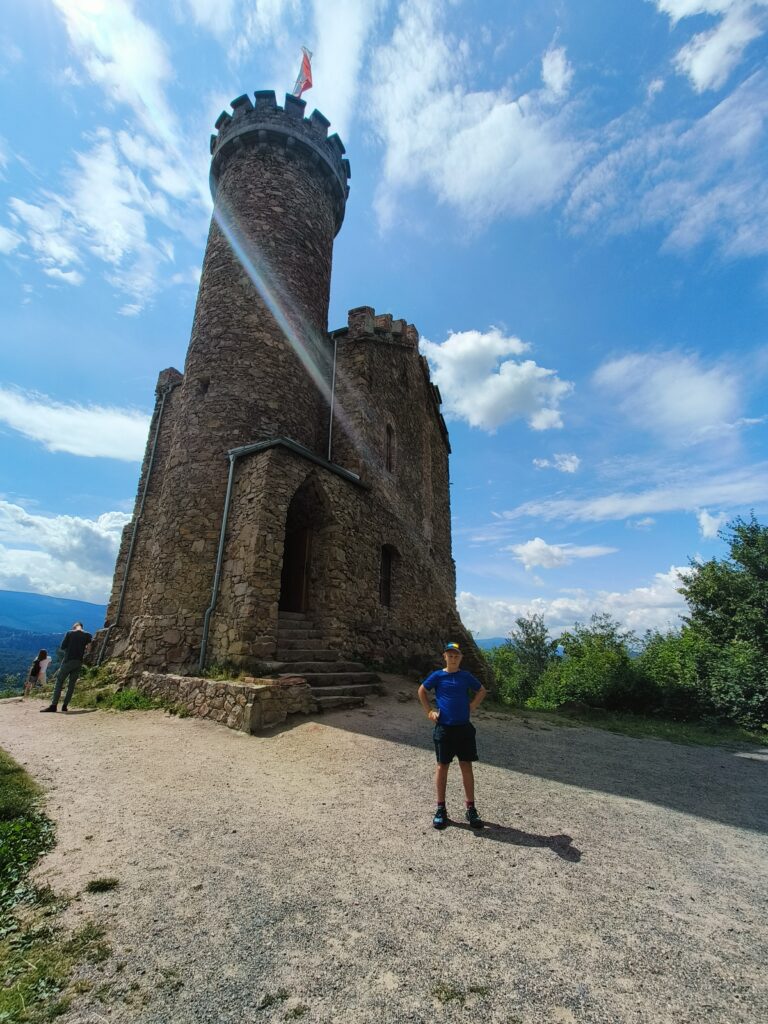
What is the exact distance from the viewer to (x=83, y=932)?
230 cm

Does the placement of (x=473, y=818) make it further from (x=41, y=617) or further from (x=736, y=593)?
(x=41, y=617)

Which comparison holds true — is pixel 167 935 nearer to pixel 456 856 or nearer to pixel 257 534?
pixel 456 856

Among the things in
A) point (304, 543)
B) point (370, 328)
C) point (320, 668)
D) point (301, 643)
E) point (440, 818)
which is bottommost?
point (440, 818)

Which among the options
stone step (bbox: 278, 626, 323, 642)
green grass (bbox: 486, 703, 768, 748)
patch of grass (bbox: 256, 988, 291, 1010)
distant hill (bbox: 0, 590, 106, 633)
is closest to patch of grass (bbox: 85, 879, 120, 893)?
patch of grass (bbox: 256, 988, 291, 1010)

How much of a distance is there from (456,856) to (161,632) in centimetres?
795

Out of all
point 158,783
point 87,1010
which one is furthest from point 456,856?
point 158,783

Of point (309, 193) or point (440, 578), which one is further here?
point (440, 578)

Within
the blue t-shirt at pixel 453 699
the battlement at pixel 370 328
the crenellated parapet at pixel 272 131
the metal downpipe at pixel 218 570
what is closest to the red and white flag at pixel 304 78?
the crenellated parapet at pixel 272 131

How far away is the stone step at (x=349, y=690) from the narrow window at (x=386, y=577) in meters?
3.22

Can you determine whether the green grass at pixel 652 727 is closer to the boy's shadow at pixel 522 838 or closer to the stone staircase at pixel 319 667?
the stone staircase at pixel 319 667

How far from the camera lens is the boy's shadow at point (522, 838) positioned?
3301 mm

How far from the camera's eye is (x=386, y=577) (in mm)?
12438

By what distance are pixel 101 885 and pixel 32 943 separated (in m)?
0.50

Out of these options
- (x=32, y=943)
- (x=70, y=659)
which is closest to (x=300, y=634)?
(x=70, y=659)
